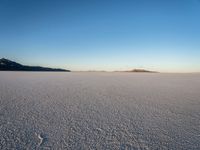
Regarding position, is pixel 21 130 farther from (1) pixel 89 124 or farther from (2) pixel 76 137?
(1) pixel 89 124

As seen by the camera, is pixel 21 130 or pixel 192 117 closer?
pixel 21 130

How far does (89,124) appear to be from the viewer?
176 centimetres

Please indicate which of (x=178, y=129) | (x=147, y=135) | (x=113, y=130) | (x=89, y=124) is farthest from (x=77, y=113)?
(x=178, y=129)

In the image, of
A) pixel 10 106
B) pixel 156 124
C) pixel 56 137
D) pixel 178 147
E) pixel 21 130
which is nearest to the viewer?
pixel 178 147

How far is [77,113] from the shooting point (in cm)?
214

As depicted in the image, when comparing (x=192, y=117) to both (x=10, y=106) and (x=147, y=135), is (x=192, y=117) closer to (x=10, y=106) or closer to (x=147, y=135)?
(x=147, y=135)

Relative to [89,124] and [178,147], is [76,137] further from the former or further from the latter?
[178,147]

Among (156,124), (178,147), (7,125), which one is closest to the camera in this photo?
(178,147)

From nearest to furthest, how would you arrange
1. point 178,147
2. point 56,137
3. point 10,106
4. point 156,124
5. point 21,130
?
point 178,147 < point 56,137 < point 21,130 < point 156,124 < point 10,106

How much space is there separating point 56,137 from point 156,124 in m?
1.04

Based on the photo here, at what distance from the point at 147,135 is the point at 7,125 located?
1.35 metres

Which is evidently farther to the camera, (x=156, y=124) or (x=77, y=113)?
(x=77, y=113)

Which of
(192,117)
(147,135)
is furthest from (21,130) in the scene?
(192,117)

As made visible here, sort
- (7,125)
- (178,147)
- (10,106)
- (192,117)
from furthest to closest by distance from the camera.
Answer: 1. (10,106)
2. (192,117)
3. (7,125)
4. (178,147)
